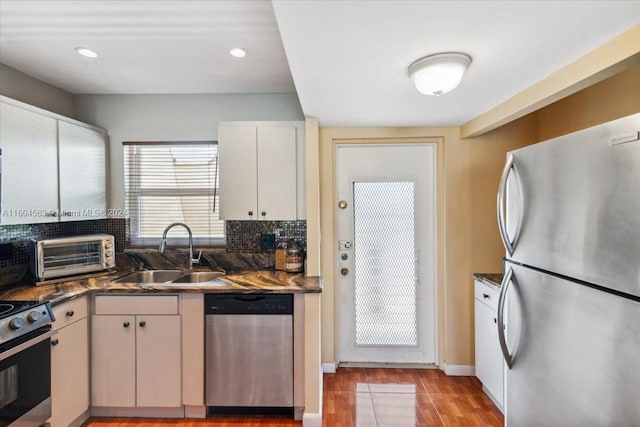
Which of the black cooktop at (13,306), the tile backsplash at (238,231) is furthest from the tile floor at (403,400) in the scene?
the black cooktop at (13,306)

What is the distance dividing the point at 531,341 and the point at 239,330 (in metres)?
1.68

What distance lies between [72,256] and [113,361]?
2.70 feet

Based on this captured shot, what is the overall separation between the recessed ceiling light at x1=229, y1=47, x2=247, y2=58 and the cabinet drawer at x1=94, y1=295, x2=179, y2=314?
5.51 feet

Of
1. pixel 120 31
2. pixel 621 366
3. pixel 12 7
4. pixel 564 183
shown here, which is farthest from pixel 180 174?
pixel 621 366

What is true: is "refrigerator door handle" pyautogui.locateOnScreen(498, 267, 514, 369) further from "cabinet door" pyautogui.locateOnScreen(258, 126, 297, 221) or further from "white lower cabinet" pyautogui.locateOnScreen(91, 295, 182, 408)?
"white lower cabinet" pyautogui.locateOnScreen(91, 295, 182, 408)

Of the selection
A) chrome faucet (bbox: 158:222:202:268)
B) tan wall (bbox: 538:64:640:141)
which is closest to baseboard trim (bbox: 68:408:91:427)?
chrome faucet (bbox: 158:222:202:268)

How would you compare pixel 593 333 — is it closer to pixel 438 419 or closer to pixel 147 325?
pixel 438 419

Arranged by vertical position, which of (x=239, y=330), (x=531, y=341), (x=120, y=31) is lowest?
(x=239, y=330)

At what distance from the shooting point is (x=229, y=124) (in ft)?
8.05

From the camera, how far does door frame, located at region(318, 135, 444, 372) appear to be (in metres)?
2.74

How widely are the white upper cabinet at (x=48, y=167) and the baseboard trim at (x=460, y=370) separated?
324cm

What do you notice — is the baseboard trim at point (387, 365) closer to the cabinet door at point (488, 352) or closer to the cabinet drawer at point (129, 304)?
the cabinet door at point (488, 352)

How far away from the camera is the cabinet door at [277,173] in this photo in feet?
8.05

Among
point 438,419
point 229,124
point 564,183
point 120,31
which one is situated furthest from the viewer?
point 229,124
